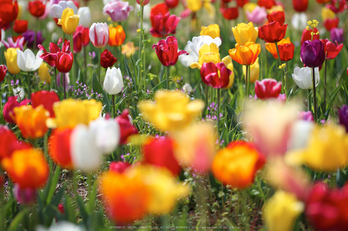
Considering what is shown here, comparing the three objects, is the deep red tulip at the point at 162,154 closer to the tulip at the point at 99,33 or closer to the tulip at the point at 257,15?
the tulip at the point at 99,33

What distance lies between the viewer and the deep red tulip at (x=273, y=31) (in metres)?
2.44

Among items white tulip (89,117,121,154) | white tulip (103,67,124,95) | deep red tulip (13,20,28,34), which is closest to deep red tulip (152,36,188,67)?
white tulip (103,67,124,95)

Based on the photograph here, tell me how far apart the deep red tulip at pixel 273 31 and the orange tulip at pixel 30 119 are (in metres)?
1.44

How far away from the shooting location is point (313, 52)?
219 cm

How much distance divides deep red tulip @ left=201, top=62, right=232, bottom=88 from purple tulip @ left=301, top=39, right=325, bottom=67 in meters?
0.49

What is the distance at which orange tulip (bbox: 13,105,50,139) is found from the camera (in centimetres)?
157

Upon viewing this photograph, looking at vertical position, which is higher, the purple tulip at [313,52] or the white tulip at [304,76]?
the purple tulip at [313,52]

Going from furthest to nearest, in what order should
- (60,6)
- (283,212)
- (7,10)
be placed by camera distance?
(7,10)
(60,6)
(283,212)

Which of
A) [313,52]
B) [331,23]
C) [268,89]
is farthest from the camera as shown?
[331,23]

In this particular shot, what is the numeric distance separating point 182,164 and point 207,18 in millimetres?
5494

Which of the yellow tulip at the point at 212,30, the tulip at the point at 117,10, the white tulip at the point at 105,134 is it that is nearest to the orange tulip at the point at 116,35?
the tulip at the point at 117,10

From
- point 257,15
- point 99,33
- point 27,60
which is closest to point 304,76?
point 99,33

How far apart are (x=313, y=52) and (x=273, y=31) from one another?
36cm

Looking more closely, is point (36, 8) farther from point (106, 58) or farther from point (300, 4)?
point (300, 4)
